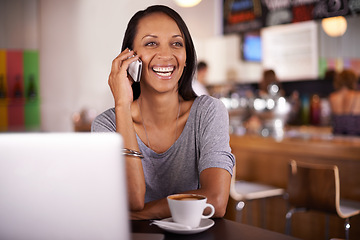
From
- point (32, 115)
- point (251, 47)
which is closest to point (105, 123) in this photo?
point (251, 47)

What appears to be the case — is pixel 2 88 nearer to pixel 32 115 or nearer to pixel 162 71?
pixel 32 115

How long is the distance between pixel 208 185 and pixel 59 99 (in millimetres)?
4529

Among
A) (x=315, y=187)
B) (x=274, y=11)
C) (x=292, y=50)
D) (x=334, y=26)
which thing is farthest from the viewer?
(x=292, y=50)

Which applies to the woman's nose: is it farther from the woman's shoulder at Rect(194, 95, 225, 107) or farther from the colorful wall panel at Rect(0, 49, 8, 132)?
the colorful wall panel at Rect(0, 49, 8, 132)

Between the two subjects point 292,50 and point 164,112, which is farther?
point 292,50

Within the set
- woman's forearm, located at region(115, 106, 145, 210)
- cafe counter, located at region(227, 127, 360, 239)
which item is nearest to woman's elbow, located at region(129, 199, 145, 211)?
woman's forearm, located at region(115, 106, 145, 210)

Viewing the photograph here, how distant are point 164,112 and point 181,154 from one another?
0.18 meters

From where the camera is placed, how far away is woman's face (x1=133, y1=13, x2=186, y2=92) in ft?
5.00

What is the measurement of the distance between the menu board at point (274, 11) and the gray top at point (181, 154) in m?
2.05

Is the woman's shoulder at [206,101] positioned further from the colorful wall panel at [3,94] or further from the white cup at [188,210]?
the colorful wall panel at [3,94]

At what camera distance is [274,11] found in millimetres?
4570

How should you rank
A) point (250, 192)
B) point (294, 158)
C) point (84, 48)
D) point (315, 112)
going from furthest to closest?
point (315, 112)
point (294, 158)
point (250, 192)
point (84, 48)

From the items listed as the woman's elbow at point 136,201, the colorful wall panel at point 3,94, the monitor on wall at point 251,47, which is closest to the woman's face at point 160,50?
the woman's elbow at point 136,201

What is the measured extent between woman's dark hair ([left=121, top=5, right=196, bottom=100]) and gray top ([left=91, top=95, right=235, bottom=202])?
130 mm
